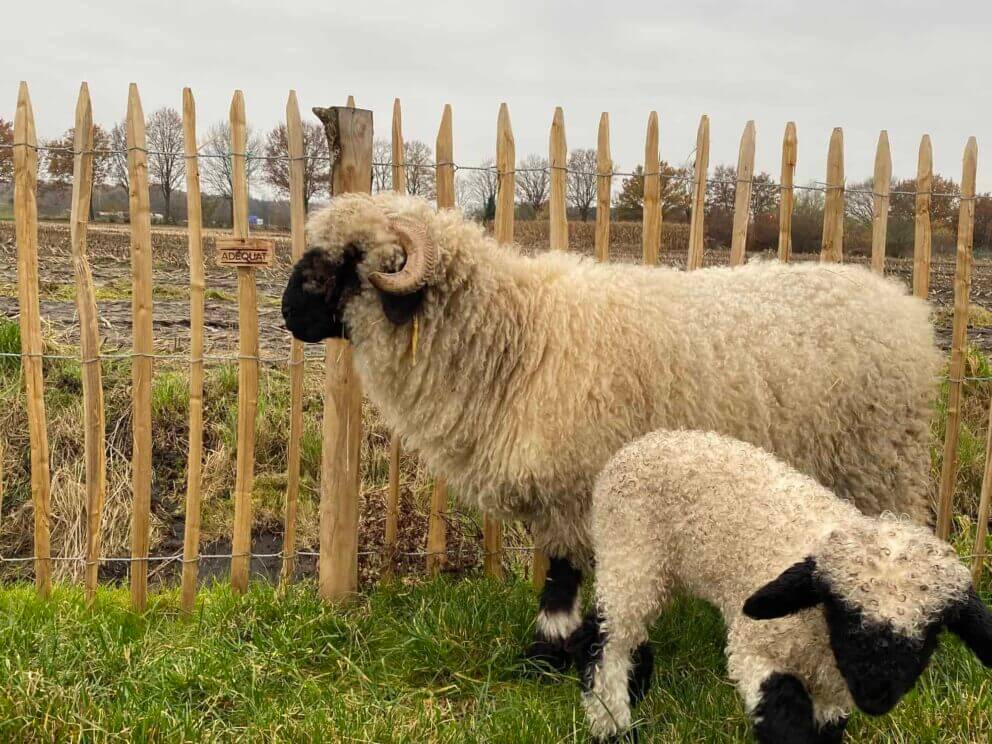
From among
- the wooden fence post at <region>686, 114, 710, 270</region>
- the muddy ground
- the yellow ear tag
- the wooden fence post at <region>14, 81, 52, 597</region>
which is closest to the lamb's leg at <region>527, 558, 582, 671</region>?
the yellow ear tag

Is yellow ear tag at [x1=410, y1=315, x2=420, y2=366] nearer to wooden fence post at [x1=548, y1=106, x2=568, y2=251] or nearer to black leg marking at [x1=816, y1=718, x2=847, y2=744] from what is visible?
wooden fence post at [x1=548, y1=106, x2=568, y2=251]

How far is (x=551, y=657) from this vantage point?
413 cm

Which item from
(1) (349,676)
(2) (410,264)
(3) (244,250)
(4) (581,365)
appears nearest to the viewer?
(2) (410,264)

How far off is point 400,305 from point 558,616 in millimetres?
1661

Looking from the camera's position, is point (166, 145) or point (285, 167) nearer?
point (285, 167)

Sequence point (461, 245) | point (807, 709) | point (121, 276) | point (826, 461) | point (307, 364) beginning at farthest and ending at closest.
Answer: point (121, 276) → point (307, 364) → point (826, 461) → point (461, 245) → point (807, 709)

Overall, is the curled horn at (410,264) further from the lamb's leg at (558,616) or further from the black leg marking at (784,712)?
the black leg marking at (784,712)

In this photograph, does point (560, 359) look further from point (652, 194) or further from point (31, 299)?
point (31, 299)

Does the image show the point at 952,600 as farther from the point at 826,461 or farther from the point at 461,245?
the point at 461,245

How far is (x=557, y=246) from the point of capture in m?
4.98

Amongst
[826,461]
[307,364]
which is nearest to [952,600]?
[826,461]

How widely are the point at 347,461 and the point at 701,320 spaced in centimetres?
211

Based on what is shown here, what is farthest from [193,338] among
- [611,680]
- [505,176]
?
[611,680]

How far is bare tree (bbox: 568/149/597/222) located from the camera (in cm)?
516
